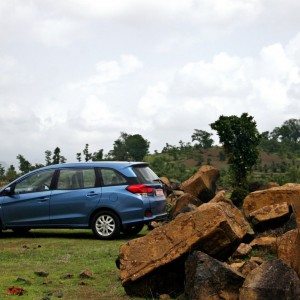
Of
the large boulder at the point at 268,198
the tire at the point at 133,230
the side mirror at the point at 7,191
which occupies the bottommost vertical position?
the tire at the point at 133,230

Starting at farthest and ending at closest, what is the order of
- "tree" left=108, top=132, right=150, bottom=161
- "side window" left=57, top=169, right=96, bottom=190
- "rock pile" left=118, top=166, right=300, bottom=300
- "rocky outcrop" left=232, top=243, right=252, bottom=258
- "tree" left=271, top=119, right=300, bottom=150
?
1. "tree" left=271, top=119, right=300, bottom=150
2. "tree" left=108, top=132, right=150, bottom=161
3. "side window" left=57, top=169, right=96, bottom=190
4. "rocky outcrop" left=232, top=243, right=252, bottom=258
5. "rock pile" left=118, top=166, right=300, bottom=300

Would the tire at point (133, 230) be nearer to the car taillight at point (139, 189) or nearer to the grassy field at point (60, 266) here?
the grassy field at point (60, 266)

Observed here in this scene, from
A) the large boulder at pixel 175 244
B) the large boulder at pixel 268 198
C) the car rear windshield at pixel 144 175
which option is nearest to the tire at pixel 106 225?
the car rear windshield at pixel 144 175

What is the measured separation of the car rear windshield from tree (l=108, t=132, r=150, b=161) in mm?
37852

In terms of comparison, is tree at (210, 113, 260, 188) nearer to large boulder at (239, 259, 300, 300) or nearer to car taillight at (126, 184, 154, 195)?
car taillight at (126, 184, 154, 195)

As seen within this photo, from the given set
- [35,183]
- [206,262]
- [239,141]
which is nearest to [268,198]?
[35,183]

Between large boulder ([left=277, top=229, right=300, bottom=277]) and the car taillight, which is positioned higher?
the car taillight

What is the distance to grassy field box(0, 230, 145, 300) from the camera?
7953mm

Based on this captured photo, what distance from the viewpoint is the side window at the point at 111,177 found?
1376 centimetres

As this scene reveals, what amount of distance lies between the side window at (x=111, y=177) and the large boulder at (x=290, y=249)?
6.24 metres

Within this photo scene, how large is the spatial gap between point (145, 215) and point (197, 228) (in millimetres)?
5782

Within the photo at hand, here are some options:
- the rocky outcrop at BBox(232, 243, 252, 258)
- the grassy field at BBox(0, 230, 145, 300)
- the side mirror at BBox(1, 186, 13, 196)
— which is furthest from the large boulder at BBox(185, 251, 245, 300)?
the side mirror at BBox(1, 186, 13, 196)

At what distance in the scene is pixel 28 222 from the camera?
1434cm

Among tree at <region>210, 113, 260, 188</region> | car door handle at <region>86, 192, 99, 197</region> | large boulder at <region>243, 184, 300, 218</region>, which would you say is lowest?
large boulder at <region>243, 184, 300, 218</region>
